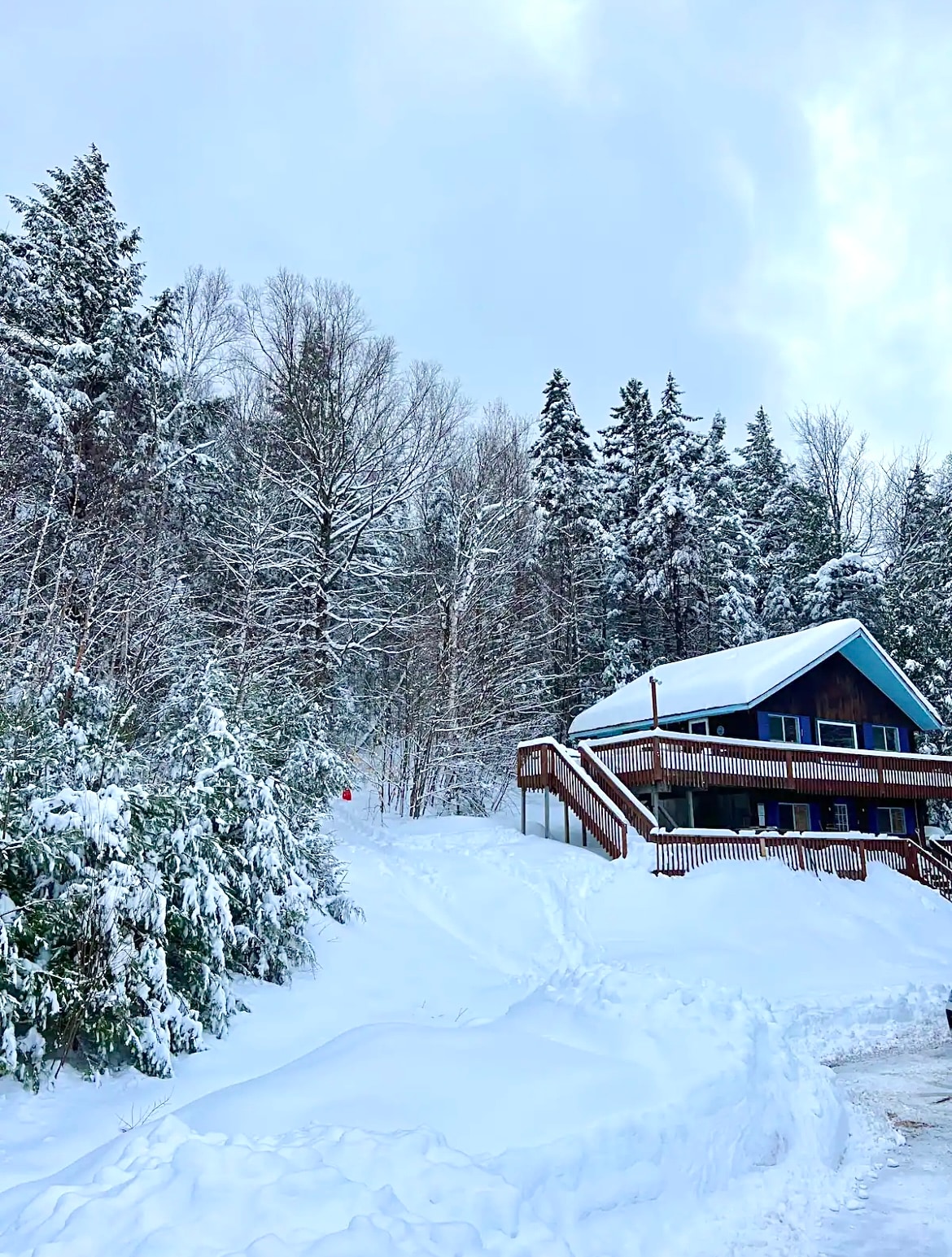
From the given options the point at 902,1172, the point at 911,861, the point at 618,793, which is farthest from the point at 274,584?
the point at 902,1172

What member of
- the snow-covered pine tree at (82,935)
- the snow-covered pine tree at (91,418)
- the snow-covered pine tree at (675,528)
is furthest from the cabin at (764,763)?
the snow-covered pine tree at (82,935)

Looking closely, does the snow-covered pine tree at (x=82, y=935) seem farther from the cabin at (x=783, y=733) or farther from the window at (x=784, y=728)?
the window at (x=784, y=728)

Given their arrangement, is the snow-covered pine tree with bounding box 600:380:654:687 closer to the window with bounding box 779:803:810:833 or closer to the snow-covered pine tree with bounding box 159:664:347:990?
the window with bounding box 779:803:810:833

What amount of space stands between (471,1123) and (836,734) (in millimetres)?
23885

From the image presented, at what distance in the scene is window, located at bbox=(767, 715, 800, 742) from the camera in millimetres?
24812

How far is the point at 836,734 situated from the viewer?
1046 inches

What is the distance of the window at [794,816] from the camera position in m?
24.2

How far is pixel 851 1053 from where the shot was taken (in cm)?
991

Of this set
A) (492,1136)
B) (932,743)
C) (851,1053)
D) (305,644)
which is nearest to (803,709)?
(932,743)

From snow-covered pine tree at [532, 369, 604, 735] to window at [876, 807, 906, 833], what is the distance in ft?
35.3

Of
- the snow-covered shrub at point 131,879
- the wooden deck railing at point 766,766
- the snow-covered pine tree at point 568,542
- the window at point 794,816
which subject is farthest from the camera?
the snow-covered pine tree at point 568,542

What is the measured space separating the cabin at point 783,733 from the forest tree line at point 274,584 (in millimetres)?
4518

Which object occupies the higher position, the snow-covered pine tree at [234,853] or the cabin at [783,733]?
the cabin at [783,733]

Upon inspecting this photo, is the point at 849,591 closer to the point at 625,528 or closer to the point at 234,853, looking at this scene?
the point at 625,528
